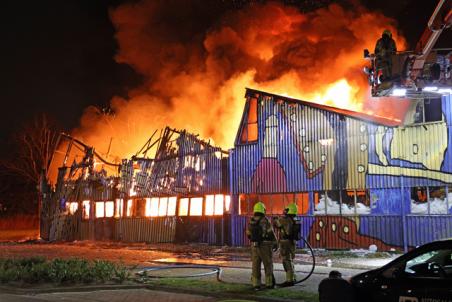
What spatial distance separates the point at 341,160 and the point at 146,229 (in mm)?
11191

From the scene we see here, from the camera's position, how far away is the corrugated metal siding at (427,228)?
16016 mm

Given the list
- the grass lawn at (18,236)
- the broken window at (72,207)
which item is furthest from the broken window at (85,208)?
the grass lawn at (18,236)

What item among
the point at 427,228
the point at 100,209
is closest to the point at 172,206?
the point at 100,209

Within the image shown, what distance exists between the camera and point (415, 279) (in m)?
5.87

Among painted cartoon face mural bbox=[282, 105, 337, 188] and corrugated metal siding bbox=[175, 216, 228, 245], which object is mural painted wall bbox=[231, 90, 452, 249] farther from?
corrugated metal siding bbox=[175, 216, 228, 245]

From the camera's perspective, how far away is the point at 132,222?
26375 mm

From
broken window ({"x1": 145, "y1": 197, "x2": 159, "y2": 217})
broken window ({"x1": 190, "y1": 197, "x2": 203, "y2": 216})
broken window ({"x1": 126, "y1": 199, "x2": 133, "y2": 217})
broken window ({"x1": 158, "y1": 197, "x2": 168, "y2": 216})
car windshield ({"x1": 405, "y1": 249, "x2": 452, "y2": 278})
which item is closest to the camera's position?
car windshield ({"x1": 405, "y1": 249, "x2": 452, "y2": 278})

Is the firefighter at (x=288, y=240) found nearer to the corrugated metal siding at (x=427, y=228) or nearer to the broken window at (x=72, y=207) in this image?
the corrugated metal siding at (x=427, y=228)

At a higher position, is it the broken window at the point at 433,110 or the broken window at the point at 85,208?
the broken window at the point at 433,110

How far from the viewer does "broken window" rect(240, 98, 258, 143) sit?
71.7 ft

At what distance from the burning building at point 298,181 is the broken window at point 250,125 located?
43 millimetres

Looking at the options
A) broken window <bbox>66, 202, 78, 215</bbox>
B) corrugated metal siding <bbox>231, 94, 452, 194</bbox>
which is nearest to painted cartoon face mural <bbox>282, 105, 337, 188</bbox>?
corrugated metal siding <bbox>231, 94, 452, 194</bbox>

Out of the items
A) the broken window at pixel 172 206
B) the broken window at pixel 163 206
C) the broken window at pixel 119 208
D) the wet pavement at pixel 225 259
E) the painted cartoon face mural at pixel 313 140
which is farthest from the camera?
the broken window at pixel 119 208

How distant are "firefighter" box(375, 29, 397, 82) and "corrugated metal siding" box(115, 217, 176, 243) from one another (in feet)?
49.7
